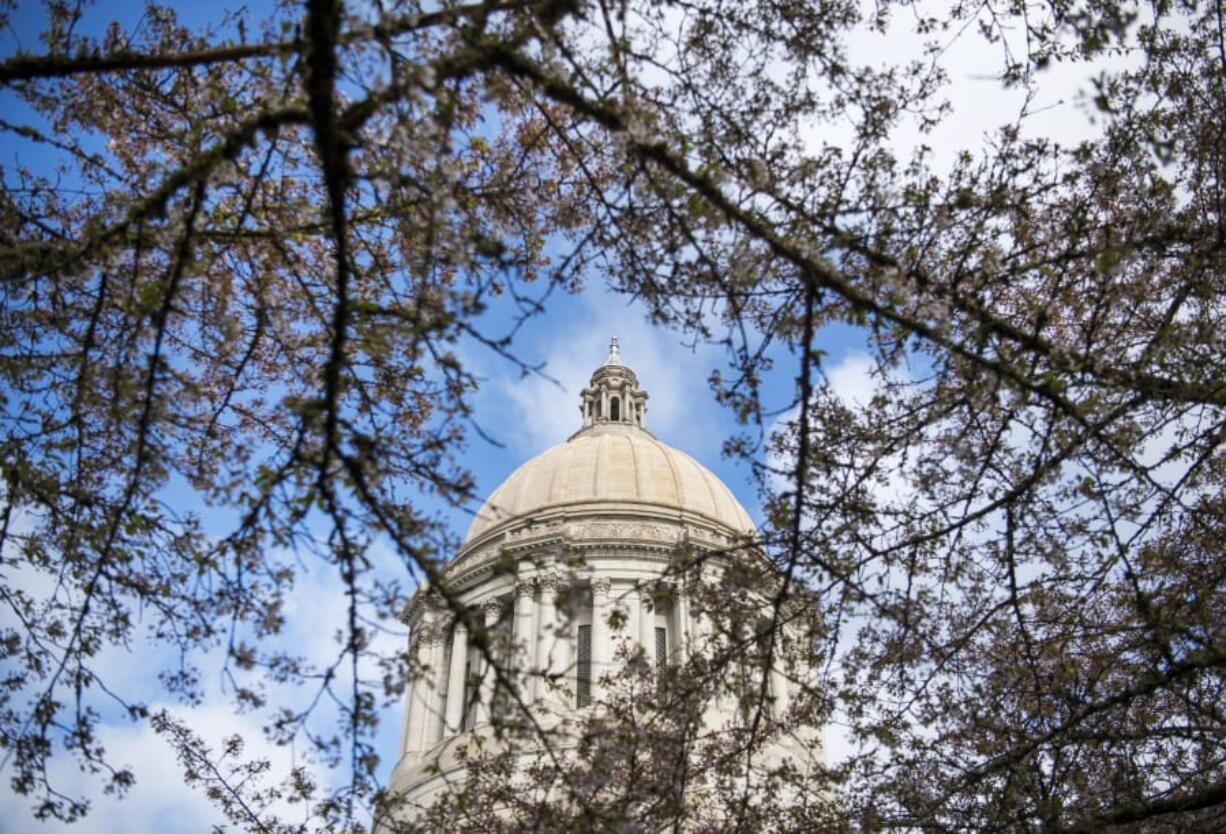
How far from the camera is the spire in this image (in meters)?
49.9

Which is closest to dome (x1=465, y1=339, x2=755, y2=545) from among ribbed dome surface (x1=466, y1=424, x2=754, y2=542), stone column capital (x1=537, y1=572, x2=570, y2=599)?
ribbed dome surface (x1=466, y1=424, x2=754, y2=542)

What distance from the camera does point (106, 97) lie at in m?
9.85

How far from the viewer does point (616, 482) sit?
138 ft

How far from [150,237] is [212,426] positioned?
311 cm

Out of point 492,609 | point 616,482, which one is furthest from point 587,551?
point 616,482

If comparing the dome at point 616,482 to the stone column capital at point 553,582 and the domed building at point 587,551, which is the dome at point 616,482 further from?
the stone column capital at point 553,582

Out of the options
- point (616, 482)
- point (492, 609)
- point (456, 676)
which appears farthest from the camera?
point (616, 482)

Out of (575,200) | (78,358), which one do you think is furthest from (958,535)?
(78,358)

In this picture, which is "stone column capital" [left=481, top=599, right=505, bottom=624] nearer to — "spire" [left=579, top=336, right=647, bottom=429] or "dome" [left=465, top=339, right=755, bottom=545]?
"dome" [left=465, top=339, right=755, bottom=545]

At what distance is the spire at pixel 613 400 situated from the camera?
49906mm

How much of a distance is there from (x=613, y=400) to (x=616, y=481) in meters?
8.77

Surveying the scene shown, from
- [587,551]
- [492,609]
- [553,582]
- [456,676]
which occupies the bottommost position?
[553,582]

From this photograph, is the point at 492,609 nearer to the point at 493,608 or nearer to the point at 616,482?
the point at 493,608

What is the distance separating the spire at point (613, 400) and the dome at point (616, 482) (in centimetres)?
121
